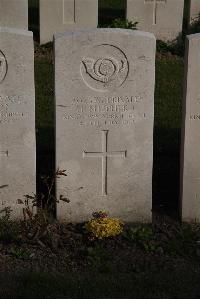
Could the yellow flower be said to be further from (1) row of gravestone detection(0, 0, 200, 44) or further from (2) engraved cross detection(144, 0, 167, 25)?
(2) engraved cross detection(144, 0, 167, 25)

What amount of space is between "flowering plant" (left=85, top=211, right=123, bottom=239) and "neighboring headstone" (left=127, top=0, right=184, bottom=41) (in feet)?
25.5

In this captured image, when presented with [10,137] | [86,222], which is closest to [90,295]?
[86,222]

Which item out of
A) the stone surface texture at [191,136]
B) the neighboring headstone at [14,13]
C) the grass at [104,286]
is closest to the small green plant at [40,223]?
the grass at [104,286]

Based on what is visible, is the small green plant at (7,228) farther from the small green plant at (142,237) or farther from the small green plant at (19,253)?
the small green plant at (142,237)

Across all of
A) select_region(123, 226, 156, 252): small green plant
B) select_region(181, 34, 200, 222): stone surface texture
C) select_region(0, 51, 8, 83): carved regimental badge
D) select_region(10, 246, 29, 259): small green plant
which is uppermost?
select_region(0, 51, 8, 83): carved regimental badge

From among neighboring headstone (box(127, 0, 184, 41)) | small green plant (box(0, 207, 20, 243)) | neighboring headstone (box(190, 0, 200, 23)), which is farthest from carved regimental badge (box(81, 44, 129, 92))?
neighboring headstone (box(190, 0, 200, 23))

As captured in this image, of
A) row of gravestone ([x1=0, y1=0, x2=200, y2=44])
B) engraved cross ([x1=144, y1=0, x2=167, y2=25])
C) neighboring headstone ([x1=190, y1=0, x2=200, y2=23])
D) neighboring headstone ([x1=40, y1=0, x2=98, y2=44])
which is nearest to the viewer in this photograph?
row of gravestone ([x1=0, y1=0, x2=200, y2=44])

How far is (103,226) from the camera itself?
6.40 metres

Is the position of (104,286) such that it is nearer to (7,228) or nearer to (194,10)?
(7,228)

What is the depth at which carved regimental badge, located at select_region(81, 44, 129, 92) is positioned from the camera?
21.1 feet

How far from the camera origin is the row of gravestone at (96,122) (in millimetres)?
6391

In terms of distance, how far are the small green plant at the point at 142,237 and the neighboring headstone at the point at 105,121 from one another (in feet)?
1.14

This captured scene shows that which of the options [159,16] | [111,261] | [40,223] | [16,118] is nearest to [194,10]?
[159,16]

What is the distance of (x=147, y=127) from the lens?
263 inches
